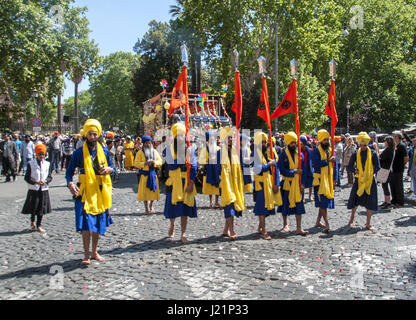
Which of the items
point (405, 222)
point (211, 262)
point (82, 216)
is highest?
point (82, 216)

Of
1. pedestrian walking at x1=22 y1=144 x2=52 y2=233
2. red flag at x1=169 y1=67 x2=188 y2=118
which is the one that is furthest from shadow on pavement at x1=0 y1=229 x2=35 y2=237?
red flag at x1=169 y1=67 x2=188 y2=118

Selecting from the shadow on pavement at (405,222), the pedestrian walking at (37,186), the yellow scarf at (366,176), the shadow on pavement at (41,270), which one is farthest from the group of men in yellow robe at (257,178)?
the pedestrian walking at (37,186)

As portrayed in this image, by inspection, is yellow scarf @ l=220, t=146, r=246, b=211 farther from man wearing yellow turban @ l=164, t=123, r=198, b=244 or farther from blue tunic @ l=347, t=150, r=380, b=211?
blue tunic @ l=347, t=150, r=380, b=211

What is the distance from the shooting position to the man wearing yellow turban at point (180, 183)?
7.21 metres

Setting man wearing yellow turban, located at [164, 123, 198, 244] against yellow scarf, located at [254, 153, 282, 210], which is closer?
man wearing yellow turban, located at [164, 123, 198, 244]

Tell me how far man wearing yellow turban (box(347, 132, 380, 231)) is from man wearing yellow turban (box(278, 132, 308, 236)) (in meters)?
1.25

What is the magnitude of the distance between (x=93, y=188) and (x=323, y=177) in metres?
4.48

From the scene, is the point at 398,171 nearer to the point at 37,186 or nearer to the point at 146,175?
the point at 146,175

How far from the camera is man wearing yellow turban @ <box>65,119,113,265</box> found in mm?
5895

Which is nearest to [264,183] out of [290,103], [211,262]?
[290,103]

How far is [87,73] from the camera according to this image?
30266 mm

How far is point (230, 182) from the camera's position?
7547 mm

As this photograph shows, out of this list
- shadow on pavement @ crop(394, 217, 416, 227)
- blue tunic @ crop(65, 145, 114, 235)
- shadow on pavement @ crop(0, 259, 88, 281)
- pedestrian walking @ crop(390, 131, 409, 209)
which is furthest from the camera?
pedestrian walking @ crop(390, 131, 409, 209)
